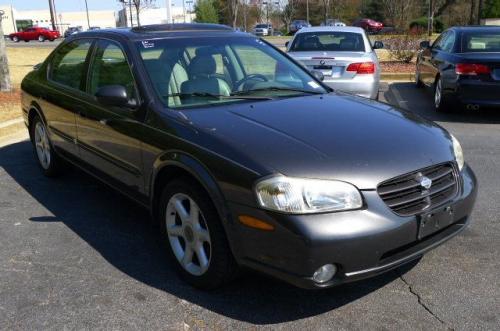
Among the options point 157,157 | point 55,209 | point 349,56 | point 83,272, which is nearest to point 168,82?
point 157,157

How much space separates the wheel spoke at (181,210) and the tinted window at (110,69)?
0.94 m

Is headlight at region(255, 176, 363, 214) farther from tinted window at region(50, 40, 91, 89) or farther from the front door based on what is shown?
tinted window at region(50, 40, 91, 89)

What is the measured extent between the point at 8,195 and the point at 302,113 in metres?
3.33

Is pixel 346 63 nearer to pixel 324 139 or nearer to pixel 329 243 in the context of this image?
pixel 324 139

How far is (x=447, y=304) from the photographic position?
3.11 m

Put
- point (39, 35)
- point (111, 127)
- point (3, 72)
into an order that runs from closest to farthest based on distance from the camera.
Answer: point (111, 127)
point (3, 72)
point (39, 35)

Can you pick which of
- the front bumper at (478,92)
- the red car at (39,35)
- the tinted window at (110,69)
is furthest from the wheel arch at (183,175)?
the red car at (39,35)

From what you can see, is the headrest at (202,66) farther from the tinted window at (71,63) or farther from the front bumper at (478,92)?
the front bumper at (478,92)

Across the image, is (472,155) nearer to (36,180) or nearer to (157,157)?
(157,157)

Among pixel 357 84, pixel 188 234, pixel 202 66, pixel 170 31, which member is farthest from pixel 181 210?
pixel 357 84

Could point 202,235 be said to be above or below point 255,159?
below

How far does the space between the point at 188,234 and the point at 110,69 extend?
5.63 feet

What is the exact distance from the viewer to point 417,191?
292 centimetres

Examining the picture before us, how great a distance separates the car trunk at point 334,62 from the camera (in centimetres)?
832
